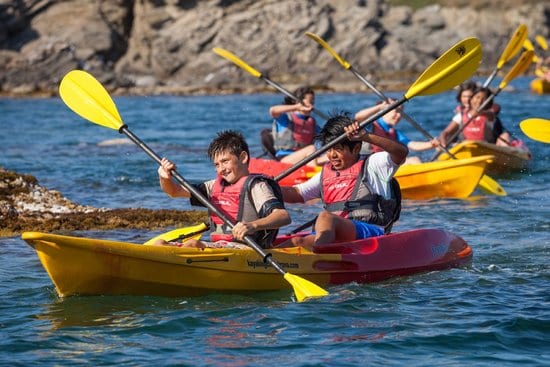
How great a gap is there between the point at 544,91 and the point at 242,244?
23047 millimetres

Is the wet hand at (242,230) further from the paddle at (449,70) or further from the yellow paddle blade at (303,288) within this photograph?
the paddle at (449,70)

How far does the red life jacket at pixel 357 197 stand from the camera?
6371 millimetres

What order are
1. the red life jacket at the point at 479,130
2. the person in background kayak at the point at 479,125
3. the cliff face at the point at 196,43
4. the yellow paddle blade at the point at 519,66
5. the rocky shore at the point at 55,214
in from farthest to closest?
1. the cliff face at the point at 196,43
2. the yellow paddle blade at the point at 519,66
3. the red life jacket at the point at 479,130
4. the person in background kayak at the point at 479,125
5. the rocky shore at the point at 55,214

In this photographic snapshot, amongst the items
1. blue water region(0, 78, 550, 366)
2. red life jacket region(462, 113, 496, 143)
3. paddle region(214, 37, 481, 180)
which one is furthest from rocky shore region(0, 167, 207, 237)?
red life jacket region(462, 113, 496, 143)

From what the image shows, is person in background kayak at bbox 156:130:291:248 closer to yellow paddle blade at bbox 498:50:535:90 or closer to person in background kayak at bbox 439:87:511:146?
person in background kayak at bbox 439:87:511:146

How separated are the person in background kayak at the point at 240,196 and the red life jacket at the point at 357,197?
639 millimetres

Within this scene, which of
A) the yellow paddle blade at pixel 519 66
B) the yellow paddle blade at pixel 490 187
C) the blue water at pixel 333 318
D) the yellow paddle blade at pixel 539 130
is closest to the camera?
the blue water at pixel 333 318

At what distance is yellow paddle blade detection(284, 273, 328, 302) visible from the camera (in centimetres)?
559

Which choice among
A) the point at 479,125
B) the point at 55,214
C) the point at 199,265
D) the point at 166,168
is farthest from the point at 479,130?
the point at 199,265

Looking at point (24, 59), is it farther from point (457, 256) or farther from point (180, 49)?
point (457, 256)

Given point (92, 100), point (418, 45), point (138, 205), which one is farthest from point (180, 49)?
point (92, 100)

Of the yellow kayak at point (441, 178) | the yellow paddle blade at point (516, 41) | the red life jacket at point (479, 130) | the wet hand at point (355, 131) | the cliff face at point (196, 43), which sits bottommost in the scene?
the yellow kayak at point (441, 178)

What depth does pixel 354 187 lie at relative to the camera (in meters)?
6.38

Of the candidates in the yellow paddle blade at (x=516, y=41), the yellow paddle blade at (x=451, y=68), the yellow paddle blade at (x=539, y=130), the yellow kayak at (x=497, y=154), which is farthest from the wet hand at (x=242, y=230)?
the yellow paddle blade at (x=516, y=41)
